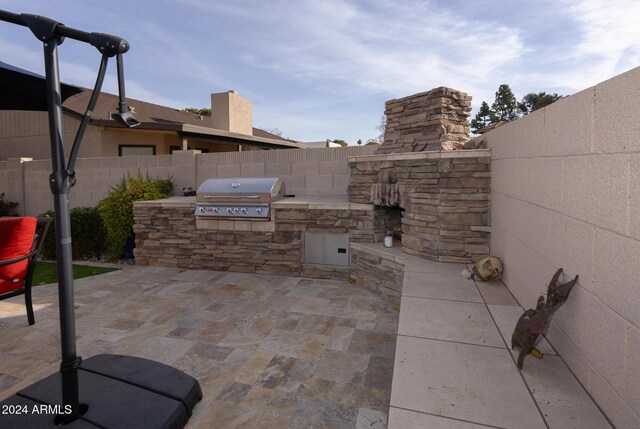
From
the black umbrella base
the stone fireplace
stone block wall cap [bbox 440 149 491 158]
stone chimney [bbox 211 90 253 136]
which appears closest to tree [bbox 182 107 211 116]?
stone chimney [bbox 211 90 253 136]

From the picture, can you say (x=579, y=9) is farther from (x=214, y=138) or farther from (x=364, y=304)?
(x=214, y=138)

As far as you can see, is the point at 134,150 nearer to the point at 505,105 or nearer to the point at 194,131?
the point at 194,131

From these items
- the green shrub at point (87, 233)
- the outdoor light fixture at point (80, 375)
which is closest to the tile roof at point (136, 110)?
the green shrub at point (87, 233)

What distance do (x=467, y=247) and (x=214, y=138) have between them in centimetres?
968

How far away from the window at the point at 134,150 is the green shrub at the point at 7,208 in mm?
3538

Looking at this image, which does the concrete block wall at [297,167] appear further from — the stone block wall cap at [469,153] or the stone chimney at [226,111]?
the stone chimney at [226,111]

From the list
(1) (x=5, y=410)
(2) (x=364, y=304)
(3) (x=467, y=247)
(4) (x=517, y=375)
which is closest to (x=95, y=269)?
(1) (x=5, y=410)

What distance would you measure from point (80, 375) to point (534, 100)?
3607cm

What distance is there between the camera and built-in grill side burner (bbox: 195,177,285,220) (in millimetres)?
6605

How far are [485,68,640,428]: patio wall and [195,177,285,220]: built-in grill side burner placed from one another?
4.54 m

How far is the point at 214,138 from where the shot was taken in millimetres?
11945

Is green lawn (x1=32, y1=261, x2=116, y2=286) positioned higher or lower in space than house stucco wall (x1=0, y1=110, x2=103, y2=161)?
lower

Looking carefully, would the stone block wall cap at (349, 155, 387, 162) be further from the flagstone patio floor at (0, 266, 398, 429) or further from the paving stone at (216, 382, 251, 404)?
the paving stone at (216, 382, 251, 404)

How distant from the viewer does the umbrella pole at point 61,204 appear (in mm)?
2111
